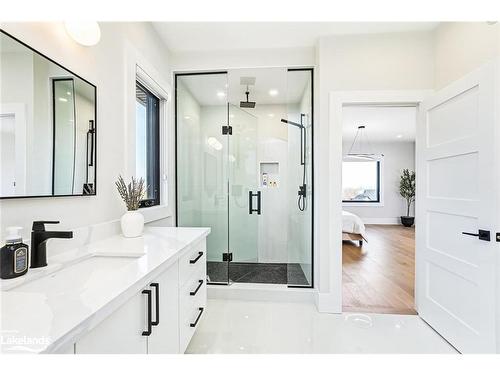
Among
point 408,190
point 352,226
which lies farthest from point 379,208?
point 352,226

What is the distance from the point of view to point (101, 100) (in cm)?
158

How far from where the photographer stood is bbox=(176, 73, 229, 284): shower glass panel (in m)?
2.93

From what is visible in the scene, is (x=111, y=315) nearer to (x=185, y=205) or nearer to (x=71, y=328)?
(x=71, y=328)

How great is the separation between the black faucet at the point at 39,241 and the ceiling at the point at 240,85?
230 cm

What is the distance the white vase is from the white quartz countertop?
0.07 meters

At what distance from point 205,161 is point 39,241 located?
232 cm

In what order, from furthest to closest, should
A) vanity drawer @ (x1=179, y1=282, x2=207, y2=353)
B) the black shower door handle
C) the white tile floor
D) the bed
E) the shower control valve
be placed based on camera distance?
1. the bed
2. the black shower door handle
3. the shower control valve
4. the white tile floor
5. vanity drawer @ (x1=179, y1=282, x2=207, y2=353)

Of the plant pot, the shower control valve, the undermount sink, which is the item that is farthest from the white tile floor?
the plant pot

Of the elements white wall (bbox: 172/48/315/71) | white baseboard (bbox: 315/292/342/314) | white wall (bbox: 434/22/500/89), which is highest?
white wall (bbox: 172/48/315/71)

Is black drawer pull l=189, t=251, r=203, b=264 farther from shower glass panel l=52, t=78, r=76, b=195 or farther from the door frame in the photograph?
the door frame

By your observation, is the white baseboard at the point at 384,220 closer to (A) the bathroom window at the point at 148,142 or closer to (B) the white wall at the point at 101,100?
(A) the bathroom window at the point at 148,142

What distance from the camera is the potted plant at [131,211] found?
1.64 m

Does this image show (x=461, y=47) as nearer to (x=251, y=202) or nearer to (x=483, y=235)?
(x=483, y=235)
